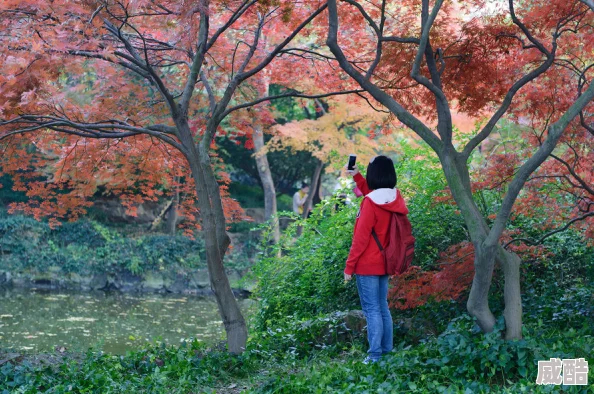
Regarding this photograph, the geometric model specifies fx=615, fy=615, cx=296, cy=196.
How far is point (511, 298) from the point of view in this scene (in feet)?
13.8

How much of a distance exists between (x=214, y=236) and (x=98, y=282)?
436 inches

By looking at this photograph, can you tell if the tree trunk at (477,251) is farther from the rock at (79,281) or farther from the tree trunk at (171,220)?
the tree trunk at (171,220)

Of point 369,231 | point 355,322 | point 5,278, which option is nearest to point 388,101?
point 369,231

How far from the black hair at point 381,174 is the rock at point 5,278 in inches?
509

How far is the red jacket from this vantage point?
440cm

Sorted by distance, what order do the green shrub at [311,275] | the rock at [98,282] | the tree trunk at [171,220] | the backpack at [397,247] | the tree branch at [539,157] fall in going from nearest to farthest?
the tree branch at [539,157] → the backpack at [397,247] → the green shrub at [311,275] → the rock at [98,282] → the tree trunk at [171,220]

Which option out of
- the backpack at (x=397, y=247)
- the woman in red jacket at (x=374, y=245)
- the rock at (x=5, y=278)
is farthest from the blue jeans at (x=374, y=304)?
the rock at (x=5, y=278)

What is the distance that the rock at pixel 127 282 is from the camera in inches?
607

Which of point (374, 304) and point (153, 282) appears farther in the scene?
point (153, 282)

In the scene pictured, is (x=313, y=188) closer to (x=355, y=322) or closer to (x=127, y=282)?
(x=127, y=282)

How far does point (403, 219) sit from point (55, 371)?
3014 mm

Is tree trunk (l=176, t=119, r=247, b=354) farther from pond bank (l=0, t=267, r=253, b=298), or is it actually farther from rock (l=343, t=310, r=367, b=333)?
pond bank (l=0, t=267, r=253, b=298)

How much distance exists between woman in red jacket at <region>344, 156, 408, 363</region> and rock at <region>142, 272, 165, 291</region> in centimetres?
1195

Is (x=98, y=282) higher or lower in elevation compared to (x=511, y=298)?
lower
